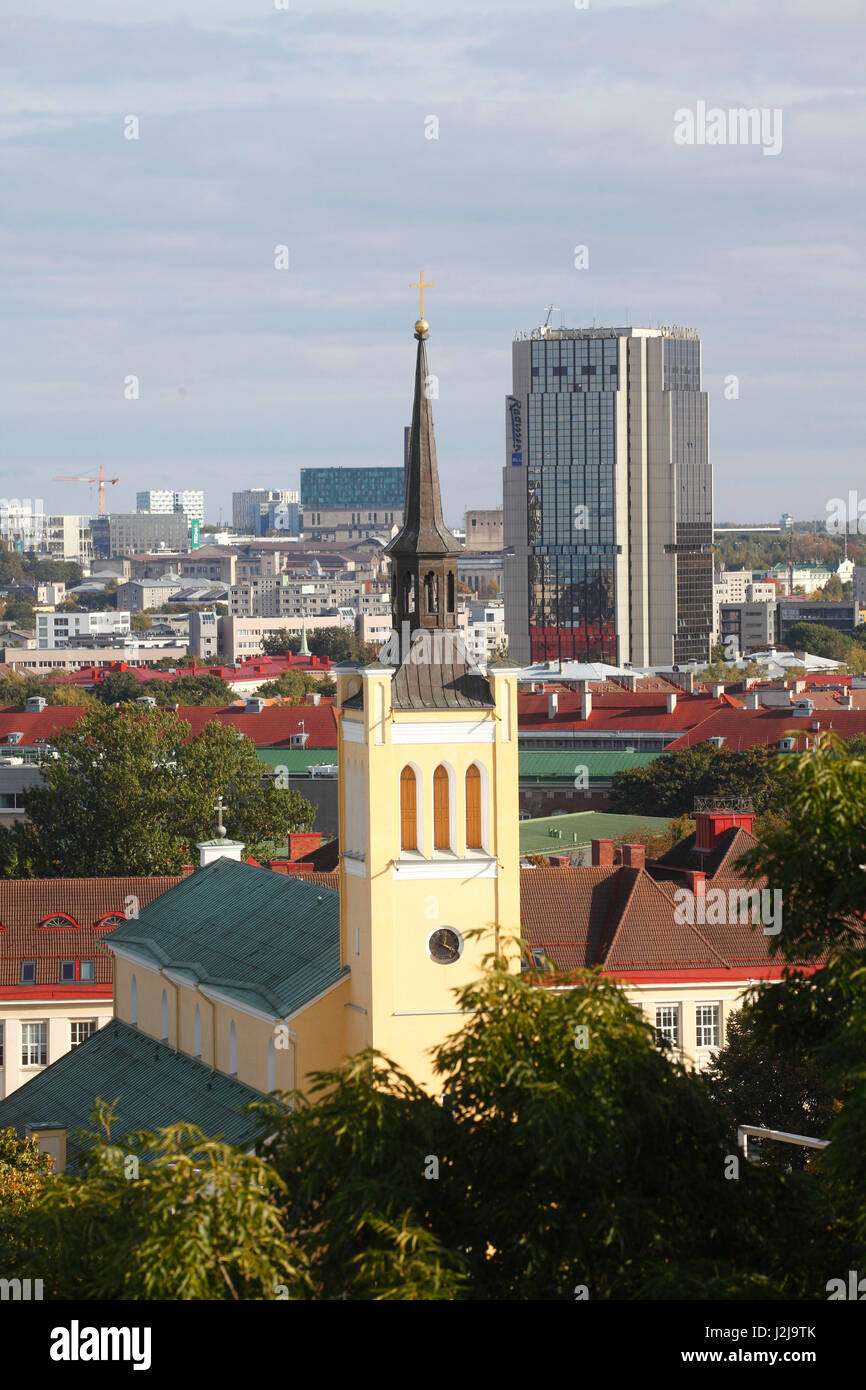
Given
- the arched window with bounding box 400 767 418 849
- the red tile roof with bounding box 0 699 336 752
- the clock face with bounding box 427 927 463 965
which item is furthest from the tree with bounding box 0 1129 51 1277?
the red tile roof with bounding box 0 699 336 752

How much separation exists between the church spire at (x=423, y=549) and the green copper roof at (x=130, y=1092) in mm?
9250

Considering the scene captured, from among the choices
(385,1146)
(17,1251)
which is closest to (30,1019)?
(17,1251)

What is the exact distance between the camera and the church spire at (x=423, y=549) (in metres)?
39.5

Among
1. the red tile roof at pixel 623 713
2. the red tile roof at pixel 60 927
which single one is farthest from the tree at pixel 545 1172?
the red tile roof at pixel 623 713

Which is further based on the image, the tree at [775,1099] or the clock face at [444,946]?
the tree at [775,1099]

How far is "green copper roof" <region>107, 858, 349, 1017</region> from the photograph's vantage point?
41125 millimetres

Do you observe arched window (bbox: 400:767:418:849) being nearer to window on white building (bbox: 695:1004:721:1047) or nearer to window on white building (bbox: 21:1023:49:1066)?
window on white building (bbox: 695:1004:721:1047)

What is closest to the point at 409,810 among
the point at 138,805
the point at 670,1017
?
the point at 670,1017

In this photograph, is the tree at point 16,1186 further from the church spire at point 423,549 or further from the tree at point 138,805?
the tree at point 138,805

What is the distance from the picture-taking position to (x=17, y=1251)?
2714 centimetres

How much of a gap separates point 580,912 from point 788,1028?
34.7 meters

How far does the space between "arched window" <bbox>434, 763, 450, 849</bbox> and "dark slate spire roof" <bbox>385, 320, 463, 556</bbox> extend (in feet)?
12.5

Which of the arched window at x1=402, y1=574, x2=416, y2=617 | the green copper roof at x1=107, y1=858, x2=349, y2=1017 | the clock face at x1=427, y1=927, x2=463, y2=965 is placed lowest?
the green copper roof at x1=107, y1=858, x2=349, y2=1017

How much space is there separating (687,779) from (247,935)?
229 ft
